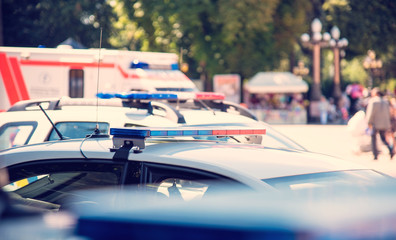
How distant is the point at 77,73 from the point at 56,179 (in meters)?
10.3

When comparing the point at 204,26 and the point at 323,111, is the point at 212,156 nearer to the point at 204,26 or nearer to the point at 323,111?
the point at 204,26

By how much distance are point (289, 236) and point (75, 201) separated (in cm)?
183

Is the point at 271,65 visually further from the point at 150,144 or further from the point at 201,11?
the point at 150,144

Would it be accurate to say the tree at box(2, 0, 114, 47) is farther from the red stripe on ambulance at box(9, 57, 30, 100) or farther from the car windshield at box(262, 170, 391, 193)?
the car windshield at box(262, 170, 391, 193)

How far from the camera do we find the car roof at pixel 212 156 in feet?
8.66

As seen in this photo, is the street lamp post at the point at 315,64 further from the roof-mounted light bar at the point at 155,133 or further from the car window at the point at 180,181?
the car window at the point at 180,181

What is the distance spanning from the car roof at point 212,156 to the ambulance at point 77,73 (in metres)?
9.57

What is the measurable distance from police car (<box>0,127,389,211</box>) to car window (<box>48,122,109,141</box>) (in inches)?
75.2

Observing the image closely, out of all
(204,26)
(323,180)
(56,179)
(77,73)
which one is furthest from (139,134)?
(204,26)

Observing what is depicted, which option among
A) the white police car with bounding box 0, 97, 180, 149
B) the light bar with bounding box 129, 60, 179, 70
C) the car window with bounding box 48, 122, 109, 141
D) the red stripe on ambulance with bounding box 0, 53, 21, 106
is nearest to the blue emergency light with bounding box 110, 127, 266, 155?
the white police car with bounding box 0, 97, 180, 149

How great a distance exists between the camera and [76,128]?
5355mm

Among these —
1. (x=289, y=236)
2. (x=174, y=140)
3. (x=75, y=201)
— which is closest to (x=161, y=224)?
(x=289, y=236)

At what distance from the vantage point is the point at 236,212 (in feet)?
4.35

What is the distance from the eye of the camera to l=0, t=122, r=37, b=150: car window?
5109mm
